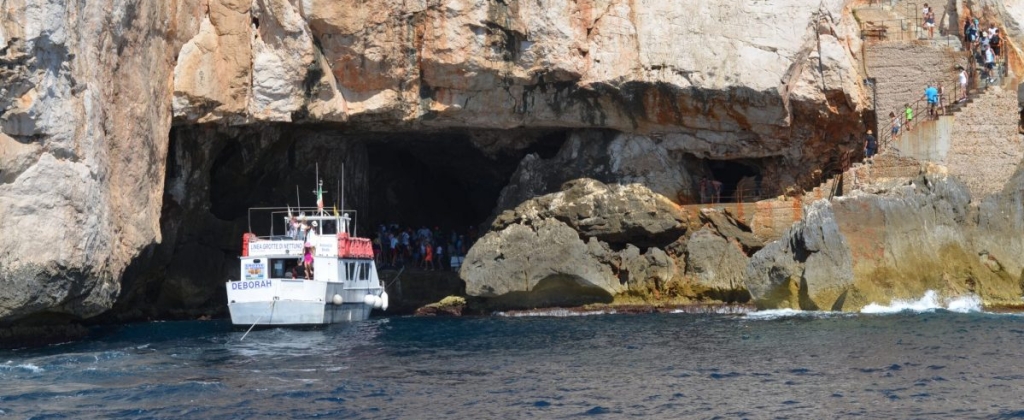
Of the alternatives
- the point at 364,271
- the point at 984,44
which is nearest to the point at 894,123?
the point at 984,44

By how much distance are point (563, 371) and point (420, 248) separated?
1641 cm

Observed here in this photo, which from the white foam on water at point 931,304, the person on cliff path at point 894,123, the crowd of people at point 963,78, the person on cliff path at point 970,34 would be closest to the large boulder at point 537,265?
the white foam on water at point 931,304

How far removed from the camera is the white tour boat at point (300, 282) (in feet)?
93.7

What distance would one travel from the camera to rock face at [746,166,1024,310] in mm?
27531

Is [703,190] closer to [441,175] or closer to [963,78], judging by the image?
[963,78]

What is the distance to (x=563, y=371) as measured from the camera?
20547 mm

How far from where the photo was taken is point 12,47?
22469 mm

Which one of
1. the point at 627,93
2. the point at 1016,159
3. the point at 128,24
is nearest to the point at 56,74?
the point at 128,24

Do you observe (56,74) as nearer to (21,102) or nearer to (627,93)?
(21,102)

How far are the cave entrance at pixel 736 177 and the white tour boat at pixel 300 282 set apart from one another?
31.0 ft

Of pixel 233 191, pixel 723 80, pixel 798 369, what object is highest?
pixel 723 80

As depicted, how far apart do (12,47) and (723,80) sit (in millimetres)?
15920

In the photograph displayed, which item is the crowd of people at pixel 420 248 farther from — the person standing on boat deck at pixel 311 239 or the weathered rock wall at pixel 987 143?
the weathered rock wall at pixel 987 143

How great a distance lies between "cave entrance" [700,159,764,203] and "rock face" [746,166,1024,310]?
476 centimetres
